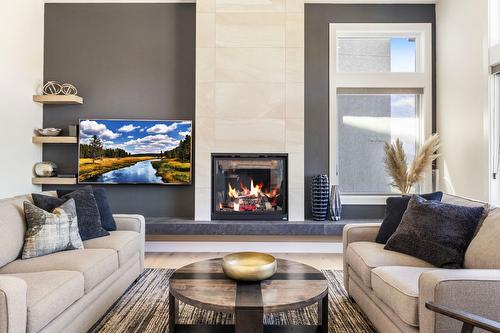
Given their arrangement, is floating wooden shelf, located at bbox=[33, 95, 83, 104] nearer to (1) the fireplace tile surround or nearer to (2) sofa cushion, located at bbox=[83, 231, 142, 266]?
(1) the fireplace tile surround

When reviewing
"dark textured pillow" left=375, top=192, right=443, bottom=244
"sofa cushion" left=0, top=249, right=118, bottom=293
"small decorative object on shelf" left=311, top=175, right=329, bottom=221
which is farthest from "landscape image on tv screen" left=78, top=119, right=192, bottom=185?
"dark textured pillow" left=375, top=192, right=443, bottom=244

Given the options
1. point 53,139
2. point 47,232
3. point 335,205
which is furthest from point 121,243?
point 335,205

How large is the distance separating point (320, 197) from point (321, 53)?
73.9 inches

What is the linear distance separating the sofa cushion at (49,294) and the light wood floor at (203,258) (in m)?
1.87

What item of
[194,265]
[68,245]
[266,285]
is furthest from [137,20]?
[266,285]

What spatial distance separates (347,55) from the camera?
485 centimetres

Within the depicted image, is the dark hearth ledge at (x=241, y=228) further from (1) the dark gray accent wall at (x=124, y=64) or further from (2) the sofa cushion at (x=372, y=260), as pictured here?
(2) the sofa cushion at (x=372, y=260)

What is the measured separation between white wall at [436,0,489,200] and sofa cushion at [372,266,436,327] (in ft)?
6.83

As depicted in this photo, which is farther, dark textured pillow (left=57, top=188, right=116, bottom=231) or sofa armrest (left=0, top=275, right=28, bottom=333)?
dark textured pillow (left=57, top=188, right=116, bottom=231)

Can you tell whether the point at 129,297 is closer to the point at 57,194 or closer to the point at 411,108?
the point at 57,194

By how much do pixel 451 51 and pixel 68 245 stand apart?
448 centimetres

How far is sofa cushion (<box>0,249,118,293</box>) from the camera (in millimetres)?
2234

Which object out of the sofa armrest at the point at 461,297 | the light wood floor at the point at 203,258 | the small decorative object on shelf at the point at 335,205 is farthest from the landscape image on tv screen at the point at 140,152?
the sofa armrest at the point at 461,297

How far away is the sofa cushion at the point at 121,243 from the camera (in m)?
2.81
